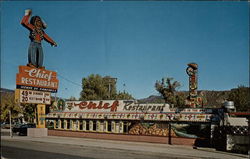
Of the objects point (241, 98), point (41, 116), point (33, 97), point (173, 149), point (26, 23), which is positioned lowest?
point (173, 149)

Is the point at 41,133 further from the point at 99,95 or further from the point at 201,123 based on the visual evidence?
the point at 99,95

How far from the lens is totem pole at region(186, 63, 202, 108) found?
27.9 metres

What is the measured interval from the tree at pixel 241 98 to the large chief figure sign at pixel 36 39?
119ft

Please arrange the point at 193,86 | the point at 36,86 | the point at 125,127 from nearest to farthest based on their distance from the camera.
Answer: the point at 125,127 → the point at 193,86 → the point at 36,86

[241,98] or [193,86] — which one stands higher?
[193,86]

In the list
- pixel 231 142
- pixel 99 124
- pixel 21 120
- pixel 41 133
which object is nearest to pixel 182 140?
pixel 231 142

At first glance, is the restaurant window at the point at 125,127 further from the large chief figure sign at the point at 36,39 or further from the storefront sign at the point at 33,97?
the large chief figure sign at the point at 36,39

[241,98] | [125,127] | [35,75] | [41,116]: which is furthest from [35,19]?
[241,98]

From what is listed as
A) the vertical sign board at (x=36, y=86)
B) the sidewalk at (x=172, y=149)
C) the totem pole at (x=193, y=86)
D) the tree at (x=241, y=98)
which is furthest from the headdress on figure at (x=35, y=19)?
the tree at (x=241, y=98)

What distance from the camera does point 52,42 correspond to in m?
31.5

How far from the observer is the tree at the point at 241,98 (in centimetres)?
4341

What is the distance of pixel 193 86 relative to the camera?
29.3 m

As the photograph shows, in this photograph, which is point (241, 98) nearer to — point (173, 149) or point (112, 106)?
point (112, 106)

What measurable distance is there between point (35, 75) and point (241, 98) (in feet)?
121
